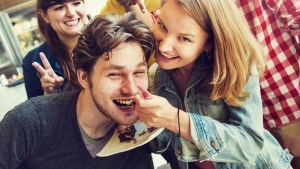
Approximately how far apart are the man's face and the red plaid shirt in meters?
0.51

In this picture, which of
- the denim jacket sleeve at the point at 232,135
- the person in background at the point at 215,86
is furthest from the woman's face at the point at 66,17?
the denim jacket sleeve at the point at 232,135

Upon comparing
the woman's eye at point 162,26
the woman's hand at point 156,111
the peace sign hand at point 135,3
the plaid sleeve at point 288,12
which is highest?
the peace sign hand at point 135,3

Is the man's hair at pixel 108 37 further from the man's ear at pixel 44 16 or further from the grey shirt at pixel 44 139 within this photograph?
the man's ear at pixel 44 16

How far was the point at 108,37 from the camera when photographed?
1.14m

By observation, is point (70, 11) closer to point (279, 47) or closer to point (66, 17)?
point (66, 17)

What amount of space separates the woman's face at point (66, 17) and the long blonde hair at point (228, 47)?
3.02ft

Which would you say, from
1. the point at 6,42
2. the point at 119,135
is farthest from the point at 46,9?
the point at 6,42

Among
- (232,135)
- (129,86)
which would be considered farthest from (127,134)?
(232,135)

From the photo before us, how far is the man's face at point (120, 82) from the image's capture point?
45.6 inches

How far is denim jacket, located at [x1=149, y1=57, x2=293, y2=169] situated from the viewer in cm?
103

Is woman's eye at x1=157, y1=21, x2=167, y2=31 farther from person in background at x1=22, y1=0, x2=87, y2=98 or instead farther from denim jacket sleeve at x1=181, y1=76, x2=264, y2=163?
person in background at x1=22, y1=0, x2=87, y2=98

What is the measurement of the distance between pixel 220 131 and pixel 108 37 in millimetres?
561

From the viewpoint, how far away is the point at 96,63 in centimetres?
120

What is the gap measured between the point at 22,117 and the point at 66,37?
30.6 inches
